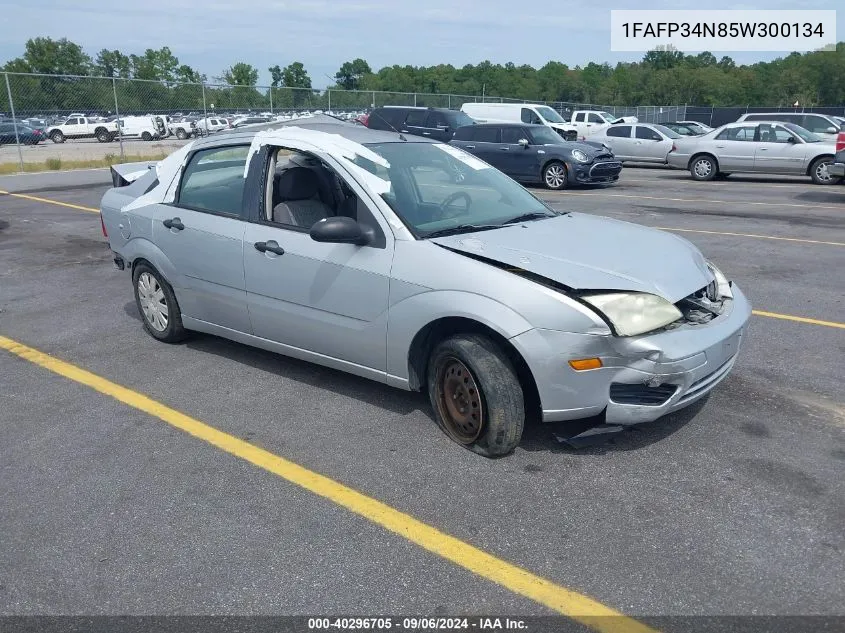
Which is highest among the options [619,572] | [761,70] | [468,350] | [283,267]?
[761,70]

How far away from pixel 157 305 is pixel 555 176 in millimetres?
13173

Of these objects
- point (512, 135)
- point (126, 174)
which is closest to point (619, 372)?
point (126, 174)

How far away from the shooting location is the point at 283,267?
15.5ft

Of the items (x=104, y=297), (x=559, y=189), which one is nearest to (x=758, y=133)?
(x=559, y=189)

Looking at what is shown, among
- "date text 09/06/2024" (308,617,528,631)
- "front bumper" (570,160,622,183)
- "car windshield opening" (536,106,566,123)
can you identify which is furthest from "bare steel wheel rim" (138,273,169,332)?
"car windshield opening" (536,106,566,123)

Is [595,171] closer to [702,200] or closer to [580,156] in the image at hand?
[580,156]

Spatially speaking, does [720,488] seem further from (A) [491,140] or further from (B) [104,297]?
(A) [491,140]

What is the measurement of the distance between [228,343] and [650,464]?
3506 mm

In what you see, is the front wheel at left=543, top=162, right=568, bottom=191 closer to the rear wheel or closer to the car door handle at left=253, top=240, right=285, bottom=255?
the rear wheel

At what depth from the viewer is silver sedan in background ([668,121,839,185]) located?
1789cm

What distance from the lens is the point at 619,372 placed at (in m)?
3.67

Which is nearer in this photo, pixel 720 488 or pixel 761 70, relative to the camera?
pixel 720 488

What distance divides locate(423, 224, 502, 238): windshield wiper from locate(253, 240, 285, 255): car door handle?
40.2 inches

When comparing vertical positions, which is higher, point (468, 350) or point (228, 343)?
point (468, 350)
